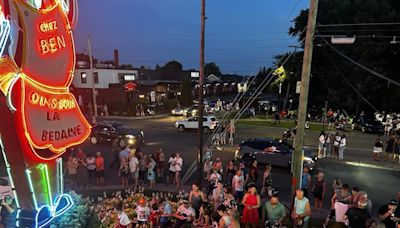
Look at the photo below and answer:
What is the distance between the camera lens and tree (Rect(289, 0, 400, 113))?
36.7m

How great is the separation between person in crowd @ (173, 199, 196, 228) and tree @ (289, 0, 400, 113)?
27688 millimetres

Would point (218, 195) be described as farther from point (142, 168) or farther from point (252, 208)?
point (142, 168)

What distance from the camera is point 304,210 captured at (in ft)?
32.1

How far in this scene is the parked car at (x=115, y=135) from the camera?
25.2m

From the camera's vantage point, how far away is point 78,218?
29.6ft

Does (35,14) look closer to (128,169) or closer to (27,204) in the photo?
(27,204)

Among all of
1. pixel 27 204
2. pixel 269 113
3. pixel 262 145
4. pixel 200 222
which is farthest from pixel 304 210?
pixel 269 113

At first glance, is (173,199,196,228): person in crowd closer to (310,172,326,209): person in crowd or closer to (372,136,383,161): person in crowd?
(310,172,326,209): person in crowd

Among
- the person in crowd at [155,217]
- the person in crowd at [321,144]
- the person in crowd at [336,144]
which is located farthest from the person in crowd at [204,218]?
the person in crowd at [336,144]

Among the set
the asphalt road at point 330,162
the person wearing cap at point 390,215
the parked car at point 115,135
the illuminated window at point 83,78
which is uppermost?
the illuminated window at point 83,78

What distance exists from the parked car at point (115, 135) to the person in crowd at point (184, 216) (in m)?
15.1

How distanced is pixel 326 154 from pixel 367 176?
4.35 metres

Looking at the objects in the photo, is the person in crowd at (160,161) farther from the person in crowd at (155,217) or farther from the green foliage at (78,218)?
the green foliage at (78,218)

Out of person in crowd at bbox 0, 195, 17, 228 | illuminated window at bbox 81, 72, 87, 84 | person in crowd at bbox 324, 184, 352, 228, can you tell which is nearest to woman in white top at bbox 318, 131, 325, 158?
person in crowd at bbox 324, 184, 352, 228
